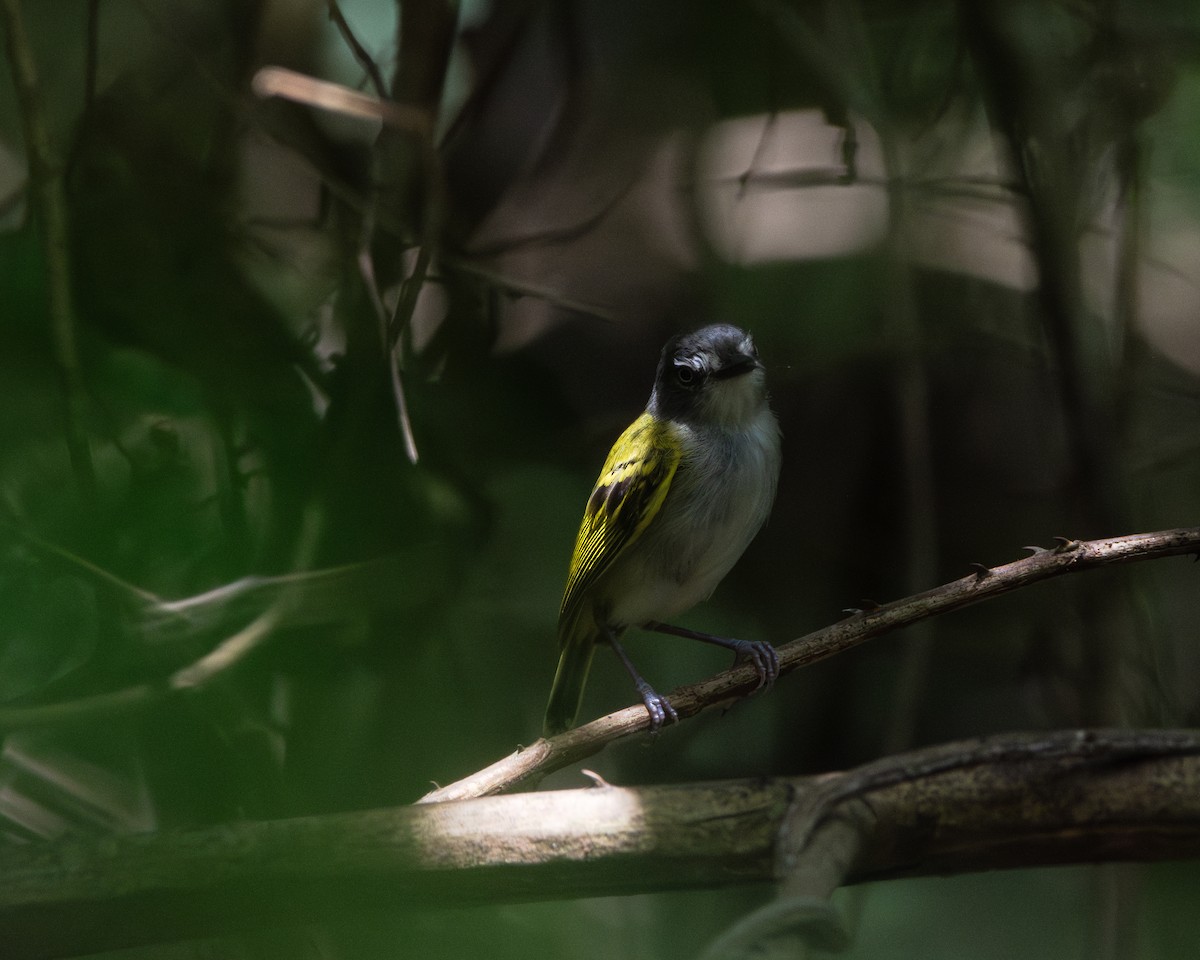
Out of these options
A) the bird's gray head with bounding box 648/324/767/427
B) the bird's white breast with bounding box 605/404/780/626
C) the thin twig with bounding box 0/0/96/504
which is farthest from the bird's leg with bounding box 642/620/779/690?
the thin twig with bounding box 0/0/96/504

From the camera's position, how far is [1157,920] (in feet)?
9.64

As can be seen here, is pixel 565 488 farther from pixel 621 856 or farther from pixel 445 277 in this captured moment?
pixel 621 856

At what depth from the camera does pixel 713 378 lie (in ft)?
7.87

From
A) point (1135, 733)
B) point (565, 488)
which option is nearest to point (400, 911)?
point (1135, 733)

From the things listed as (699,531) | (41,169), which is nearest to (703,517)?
(699,531)

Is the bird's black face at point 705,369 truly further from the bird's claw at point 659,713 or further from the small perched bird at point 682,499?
the bird's claw at point 659,713

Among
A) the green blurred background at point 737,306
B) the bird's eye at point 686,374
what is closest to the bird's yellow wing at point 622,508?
the bird's eye at point 686,374

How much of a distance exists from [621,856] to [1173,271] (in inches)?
98.4

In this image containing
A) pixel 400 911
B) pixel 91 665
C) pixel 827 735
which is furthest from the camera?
pixel 827 735

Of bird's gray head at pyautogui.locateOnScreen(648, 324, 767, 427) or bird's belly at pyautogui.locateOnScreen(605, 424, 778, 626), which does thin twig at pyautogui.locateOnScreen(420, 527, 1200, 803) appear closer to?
bird's belly at pyautogui.locateOnScreen(605, 424, 778, 626)

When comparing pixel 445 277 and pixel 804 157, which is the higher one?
pixel 804 157

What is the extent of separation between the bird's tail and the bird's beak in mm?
669

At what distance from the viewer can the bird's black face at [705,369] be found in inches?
93.8

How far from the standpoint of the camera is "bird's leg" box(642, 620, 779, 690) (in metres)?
1.86
